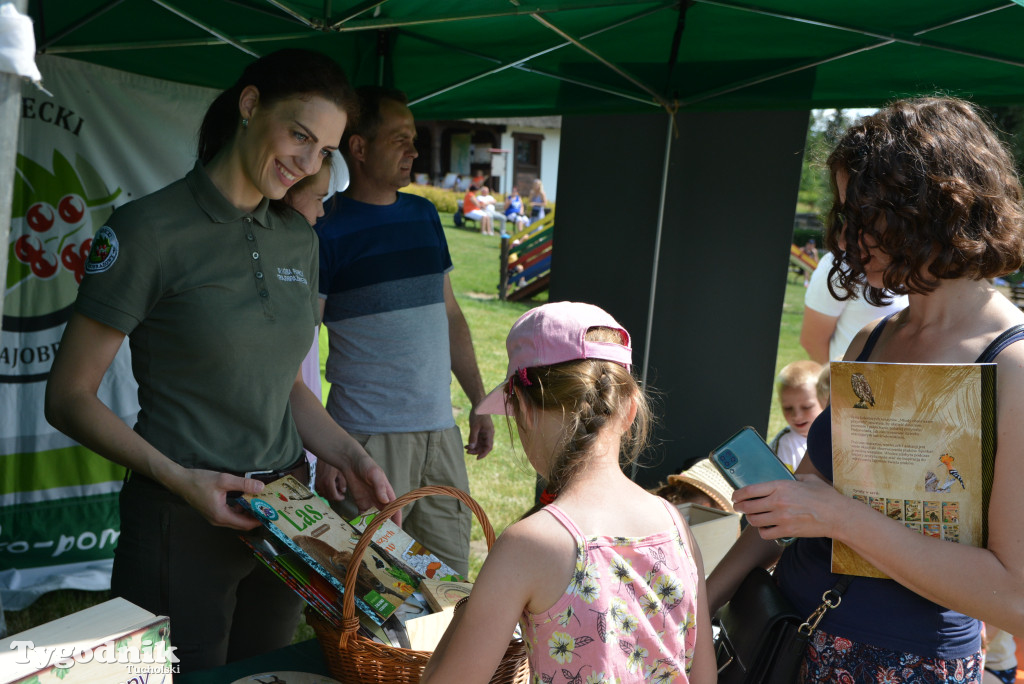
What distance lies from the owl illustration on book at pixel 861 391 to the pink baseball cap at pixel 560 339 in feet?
1.20

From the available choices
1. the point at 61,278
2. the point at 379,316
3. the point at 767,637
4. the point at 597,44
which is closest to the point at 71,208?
the point at 61,278

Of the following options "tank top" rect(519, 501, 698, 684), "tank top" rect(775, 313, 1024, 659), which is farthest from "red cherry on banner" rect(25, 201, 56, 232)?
"tank top" rect(775, 313, 1024, 659)

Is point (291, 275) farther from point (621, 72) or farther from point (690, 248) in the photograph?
point (690, 248)

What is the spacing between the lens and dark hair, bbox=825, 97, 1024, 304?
49.6 inches

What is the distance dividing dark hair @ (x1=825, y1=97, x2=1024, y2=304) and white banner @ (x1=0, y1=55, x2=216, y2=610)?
10.9ft

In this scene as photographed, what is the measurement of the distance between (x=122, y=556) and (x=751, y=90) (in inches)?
117

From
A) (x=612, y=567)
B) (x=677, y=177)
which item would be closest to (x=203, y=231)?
(x=612, y=567)

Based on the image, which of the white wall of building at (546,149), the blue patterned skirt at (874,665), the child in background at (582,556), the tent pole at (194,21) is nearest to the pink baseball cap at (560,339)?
the child in background at (582,556)

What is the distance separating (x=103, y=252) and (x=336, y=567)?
0.79 metres

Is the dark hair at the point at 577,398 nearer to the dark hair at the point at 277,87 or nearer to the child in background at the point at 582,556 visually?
the child in background at the point at 582,556

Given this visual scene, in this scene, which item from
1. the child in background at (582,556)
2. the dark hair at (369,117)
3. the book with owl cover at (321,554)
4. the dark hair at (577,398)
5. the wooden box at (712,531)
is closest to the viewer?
the child in background at (582,556)

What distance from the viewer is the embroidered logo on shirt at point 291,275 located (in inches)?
72.9

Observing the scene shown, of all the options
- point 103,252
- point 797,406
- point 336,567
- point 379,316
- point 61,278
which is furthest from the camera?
point 797,406

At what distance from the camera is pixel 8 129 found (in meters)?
0.98
